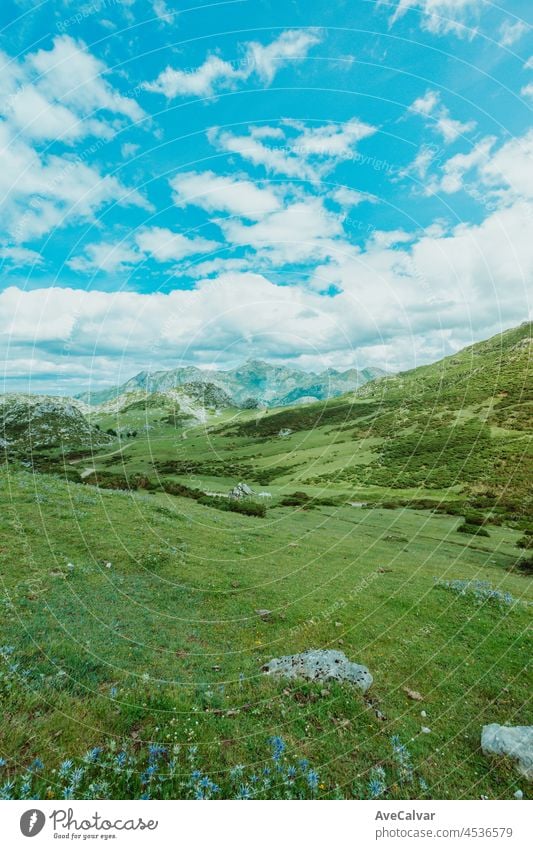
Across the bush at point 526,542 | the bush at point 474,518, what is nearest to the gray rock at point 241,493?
the bush at point 474,518

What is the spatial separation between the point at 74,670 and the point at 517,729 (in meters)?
9.92

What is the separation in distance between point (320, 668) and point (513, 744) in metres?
4.20

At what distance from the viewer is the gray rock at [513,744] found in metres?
7.01

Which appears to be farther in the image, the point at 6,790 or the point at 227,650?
the point at 227,650

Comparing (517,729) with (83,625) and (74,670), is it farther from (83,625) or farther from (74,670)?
(83,625)

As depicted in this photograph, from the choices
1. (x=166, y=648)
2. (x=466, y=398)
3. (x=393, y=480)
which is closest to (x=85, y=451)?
(x=393, y=480)

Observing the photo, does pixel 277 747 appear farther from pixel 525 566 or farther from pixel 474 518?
pixel 474 518

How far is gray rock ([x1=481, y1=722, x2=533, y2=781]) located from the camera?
701cm

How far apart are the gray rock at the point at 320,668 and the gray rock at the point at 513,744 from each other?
105 inches

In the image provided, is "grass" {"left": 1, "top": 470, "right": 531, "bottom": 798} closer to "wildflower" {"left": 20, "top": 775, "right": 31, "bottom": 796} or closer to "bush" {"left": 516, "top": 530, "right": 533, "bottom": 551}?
"wildflower" {"left": 20, "top": 775, "right": 31, "bottom": 796}

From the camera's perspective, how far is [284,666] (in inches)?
384

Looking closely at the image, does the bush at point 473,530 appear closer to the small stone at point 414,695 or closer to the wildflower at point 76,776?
the small stone at point 414,695

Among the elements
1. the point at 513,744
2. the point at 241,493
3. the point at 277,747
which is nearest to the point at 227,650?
the point at 277,747

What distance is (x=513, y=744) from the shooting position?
729cm
